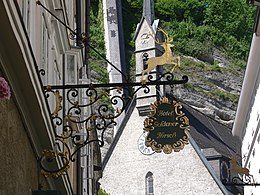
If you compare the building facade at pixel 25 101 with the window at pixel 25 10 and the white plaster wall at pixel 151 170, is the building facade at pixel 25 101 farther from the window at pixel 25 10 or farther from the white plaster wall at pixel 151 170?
the white plaster wall at pixel 151 170

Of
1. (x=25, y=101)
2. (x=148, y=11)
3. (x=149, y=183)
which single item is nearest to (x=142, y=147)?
(x=149, y=183)

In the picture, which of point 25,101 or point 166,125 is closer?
point 25,101

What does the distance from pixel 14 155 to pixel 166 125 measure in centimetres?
295

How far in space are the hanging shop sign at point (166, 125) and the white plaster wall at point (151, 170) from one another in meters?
22.9

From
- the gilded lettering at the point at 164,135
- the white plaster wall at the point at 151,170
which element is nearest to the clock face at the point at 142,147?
the white plaster wall at the point at 151,170

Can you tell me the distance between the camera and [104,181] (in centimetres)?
3303

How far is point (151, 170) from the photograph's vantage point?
1289 inches

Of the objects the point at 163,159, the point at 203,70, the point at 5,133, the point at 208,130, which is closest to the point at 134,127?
the point at 163,159

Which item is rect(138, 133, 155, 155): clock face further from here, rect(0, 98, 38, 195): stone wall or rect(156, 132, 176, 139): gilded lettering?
rect(0, 98, 38, 195): stone wall

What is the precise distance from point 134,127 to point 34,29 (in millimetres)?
27882

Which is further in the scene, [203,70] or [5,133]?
[203,70]

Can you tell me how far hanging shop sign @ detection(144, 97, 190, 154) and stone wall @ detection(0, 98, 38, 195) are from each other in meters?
1.73

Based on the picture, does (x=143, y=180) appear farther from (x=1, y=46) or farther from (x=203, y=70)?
(x=1, y=46)

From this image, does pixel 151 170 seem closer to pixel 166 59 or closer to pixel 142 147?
pixel 142 147
